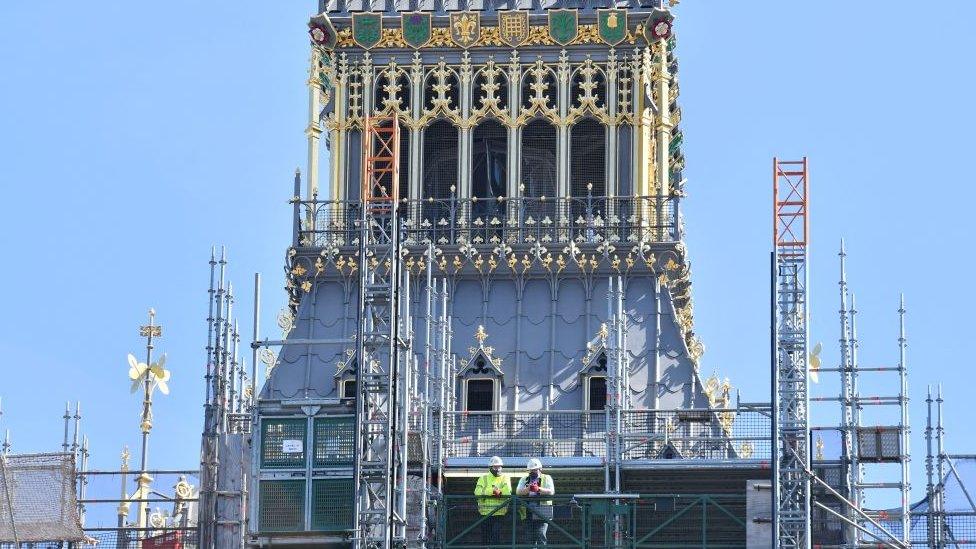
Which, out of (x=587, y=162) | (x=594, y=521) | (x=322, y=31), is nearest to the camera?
(x=594, y=521)

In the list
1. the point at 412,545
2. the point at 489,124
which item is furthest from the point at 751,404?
the point at 489,124

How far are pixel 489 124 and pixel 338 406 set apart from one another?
1949 centimetres

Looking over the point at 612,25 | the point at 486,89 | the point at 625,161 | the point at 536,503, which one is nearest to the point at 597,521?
the point at 536,503

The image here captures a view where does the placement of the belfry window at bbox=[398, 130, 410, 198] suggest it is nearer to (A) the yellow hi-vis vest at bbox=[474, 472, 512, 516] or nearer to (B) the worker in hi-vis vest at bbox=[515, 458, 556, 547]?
(B) the worker in hi-vis vest at bbox=[515, 458, 556, 547]

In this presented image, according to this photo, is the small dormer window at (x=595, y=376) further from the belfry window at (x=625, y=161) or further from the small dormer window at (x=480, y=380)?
the belfry window at (x=625, y=161)

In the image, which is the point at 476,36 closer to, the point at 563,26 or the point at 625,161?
the point at 563,26

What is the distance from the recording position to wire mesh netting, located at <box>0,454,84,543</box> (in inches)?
3755

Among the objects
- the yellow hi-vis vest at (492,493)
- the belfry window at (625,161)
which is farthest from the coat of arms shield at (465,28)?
the yellow hi-vis vest at (492,493)

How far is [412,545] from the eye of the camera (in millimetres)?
95125

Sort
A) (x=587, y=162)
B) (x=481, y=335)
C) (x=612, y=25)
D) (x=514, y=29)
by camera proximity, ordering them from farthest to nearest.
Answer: (x=514, y=29)
(x=587, y=162)
(x=612, y=25)
(x=481, y=335)

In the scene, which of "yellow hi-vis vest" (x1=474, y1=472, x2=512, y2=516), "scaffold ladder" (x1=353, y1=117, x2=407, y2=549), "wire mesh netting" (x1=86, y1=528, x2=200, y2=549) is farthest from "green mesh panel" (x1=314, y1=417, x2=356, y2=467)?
"wire mesh netting" (x1=86, y1=528, x2=200, y2=549)

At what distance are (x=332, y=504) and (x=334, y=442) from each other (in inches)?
73.2

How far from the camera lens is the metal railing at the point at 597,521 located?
95.7 metres

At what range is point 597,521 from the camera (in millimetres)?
97625
